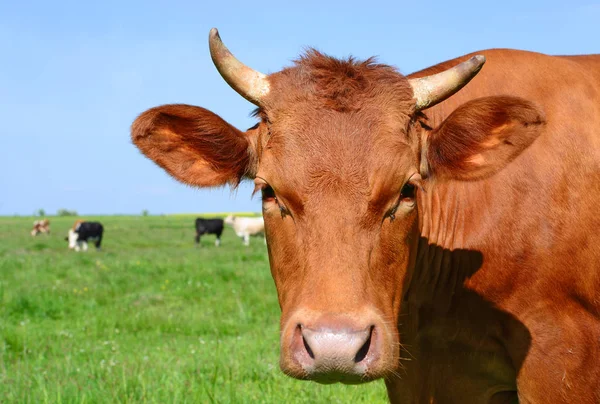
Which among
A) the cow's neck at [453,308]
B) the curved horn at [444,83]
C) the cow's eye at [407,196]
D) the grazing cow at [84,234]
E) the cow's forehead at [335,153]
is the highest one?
the curved horn at [444,83]

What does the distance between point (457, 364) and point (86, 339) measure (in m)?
6.20

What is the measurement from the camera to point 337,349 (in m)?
2.78

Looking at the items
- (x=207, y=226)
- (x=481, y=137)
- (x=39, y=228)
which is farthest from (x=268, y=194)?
(x=39, y=228)

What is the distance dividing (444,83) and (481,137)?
0.39 meters

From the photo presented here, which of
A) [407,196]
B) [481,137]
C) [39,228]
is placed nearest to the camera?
[407,196]

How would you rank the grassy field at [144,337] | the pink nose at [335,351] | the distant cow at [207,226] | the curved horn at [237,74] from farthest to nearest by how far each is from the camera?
the distant cow at [207,226], the grassy field at [144,337], the curved horn at [237,74], the pink nose at [335,351]

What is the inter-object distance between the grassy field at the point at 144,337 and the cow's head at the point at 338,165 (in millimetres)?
2266

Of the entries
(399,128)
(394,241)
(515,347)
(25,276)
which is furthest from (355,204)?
(25,276)

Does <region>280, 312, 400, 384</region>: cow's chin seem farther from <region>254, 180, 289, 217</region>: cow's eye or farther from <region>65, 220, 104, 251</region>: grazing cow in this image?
<region>65, 220, 104, 251</region>: grazing cow

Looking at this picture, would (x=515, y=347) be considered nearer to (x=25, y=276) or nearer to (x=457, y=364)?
(x=457, y=364)

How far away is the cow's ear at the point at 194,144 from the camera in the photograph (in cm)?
388

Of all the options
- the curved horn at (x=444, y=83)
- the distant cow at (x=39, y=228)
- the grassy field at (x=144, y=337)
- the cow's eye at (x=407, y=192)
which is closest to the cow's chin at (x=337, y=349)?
the cow's eye at (x=407, y=192)

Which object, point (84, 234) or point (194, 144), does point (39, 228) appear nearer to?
point (84, 234)

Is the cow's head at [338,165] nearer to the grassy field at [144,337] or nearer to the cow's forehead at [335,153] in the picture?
the cow's forehead at [335,153]
